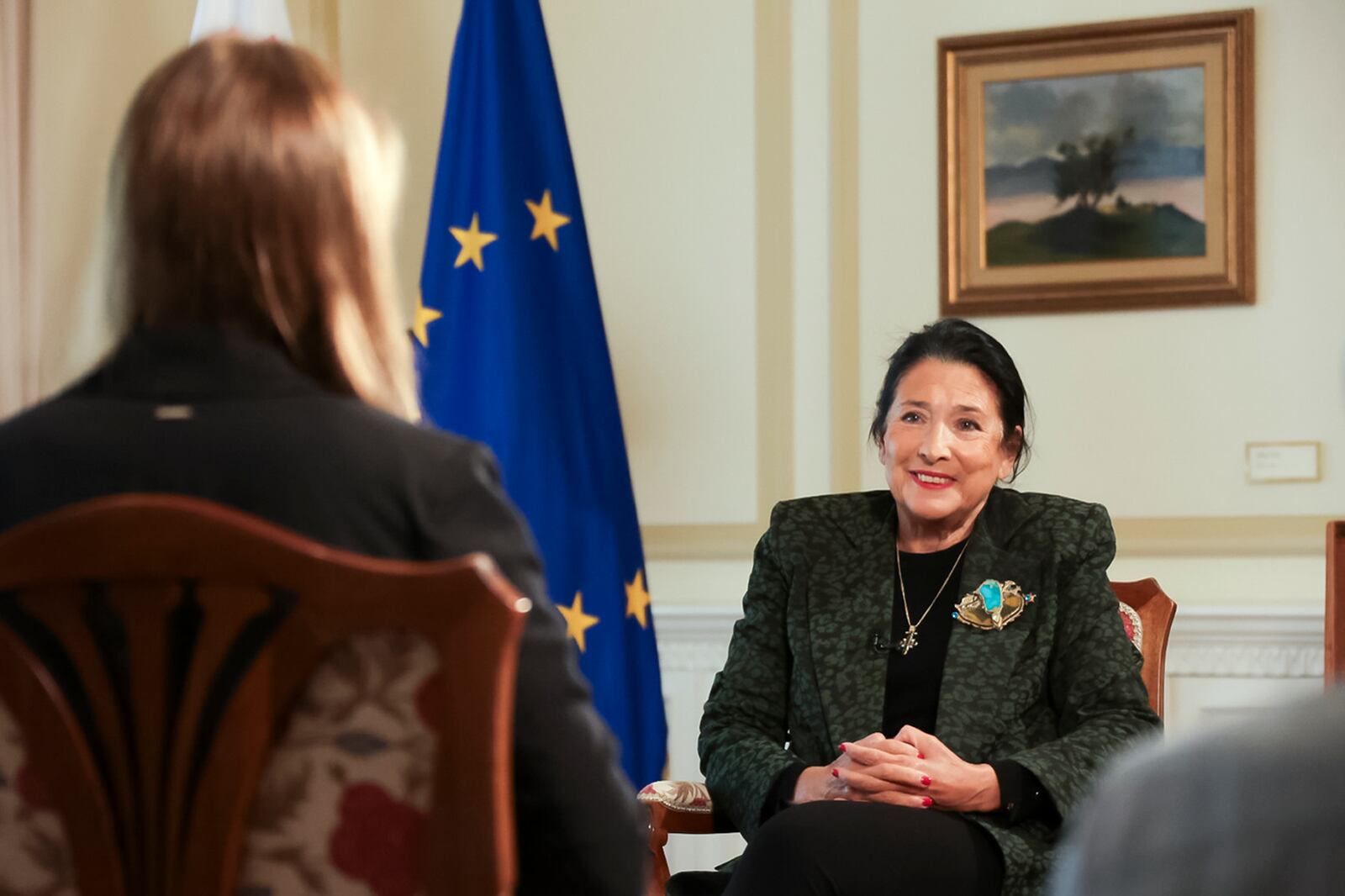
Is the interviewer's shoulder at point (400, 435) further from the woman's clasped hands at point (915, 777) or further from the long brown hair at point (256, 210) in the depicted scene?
the woman's clasped hands at point (915, 777)

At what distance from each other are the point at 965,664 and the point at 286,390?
168 centimetres

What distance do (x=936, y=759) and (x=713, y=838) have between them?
1.82 meters

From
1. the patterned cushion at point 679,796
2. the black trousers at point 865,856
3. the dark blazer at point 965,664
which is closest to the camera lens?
the black trousers at point 865,856

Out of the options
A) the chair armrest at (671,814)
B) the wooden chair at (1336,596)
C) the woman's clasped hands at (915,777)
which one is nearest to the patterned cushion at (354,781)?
the woman's clasped hands at (915,777)

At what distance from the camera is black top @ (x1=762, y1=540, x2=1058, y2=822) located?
2.38 m

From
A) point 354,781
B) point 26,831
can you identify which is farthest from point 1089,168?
point 26,831

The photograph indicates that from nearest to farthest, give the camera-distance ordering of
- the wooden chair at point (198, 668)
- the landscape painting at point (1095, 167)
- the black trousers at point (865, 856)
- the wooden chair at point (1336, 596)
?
1. the wooden chair at point (198, 668)
2. the black trousers at point (865, 856)
3. the wooden chair at point (1336, 596)
4. the landscape painting at point (1095, 167)

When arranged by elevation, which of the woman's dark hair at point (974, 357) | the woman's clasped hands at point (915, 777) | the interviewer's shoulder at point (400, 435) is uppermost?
the woman's dark hair at point (974, 357)

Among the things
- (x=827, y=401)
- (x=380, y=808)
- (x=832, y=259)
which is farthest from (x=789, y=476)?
(x=380, y=808)

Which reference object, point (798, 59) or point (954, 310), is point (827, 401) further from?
point (798, 59)

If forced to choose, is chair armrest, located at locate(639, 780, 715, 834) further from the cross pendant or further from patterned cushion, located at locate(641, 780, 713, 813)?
the cross pendant

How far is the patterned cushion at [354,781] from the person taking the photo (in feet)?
3.44

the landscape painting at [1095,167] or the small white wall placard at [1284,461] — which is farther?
the landscape painting at [1095,167]

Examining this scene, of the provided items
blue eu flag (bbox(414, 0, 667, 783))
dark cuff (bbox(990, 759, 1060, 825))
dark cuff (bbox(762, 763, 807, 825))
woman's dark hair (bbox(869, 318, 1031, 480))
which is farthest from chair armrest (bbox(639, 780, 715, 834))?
blue eu flag (bbox(414, 0, 667, 783))
